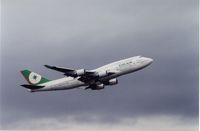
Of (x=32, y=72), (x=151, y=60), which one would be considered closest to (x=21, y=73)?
(x=32, y=72)

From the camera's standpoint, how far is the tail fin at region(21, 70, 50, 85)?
300ft

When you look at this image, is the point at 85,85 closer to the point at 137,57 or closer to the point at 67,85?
the point at 67,85

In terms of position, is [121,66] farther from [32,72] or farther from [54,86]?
[32,72]

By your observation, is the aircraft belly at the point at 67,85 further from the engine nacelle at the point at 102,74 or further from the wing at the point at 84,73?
the engine nacelle at the point at 102,74

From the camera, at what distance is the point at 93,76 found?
83.6 metres

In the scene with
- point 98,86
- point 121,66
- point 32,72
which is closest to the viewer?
point 121,66

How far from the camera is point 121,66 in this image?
82.6 m

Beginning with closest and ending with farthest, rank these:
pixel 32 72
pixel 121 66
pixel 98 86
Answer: pixel 121 66 → pixel 98 86 → pixel 32 72

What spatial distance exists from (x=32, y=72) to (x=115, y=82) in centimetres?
1396

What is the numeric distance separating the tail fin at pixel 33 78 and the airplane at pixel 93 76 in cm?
94

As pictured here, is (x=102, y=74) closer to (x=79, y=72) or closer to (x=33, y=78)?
(x=79, y=72)

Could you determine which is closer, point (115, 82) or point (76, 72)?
point (76, 72)

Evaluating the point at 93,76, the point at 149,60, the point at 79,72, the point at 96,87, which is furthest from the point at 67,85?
the point at 149,60

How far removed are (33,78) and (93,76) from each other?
13.7m
